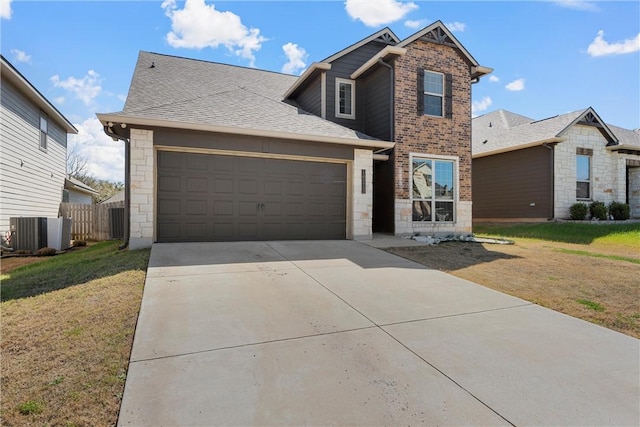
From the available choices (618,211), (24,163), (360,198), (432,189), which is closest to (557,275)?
(360,198)

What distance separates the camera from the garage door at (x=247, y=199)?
848cm

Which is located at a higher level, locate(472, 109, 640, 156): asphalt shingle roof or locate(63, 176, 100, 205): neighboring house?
locate(472, 109, 640, 156): asphalt shingle roof

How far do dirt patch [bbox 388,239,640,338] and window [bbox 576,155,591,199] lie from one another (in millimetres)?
7056

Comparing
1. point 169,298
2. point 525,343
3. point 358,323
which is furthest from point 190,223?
point 525,343

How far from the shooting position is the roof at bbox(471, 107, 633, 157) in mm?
14891

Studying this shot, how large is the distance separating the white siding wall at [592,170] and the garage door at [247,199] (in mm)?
10811

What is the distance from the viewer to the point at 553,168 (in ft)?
48.1

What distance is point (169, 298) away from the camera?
4395mm

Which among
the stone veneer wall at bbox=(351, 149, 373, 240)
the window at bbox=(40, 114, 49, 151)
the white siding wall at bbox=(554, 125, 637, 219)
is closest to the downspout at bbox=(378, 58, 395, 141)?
the stone veneer wall at bbox=(351, 149, 373, 240)

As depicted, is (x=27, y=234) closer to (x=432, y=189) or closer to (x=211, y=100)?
(x=211, y=100)

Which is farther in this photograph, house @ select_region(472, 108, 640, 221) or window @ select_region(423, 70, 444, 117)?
house @ select_region(472, 108, 640, 221)

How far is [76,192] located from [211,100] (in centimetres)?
1576

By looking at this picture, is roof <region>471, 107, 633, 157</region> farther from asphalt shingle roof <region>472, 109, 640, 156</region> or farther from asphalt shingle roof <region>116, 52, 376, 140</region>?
asphalt shingle roof <region>116, 52, 376, 140</region>

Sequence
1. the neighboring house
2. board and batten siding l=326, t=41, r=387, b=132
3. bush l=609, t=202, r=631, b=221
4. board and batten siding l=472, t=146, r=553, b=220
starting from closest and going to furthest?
board and batten siding l=326, t=41, r=387, b=132, board and batten siding l=472, t=146, r=553, b=220, bush l=609, t=202, r=631, b=221, the neighboring house
